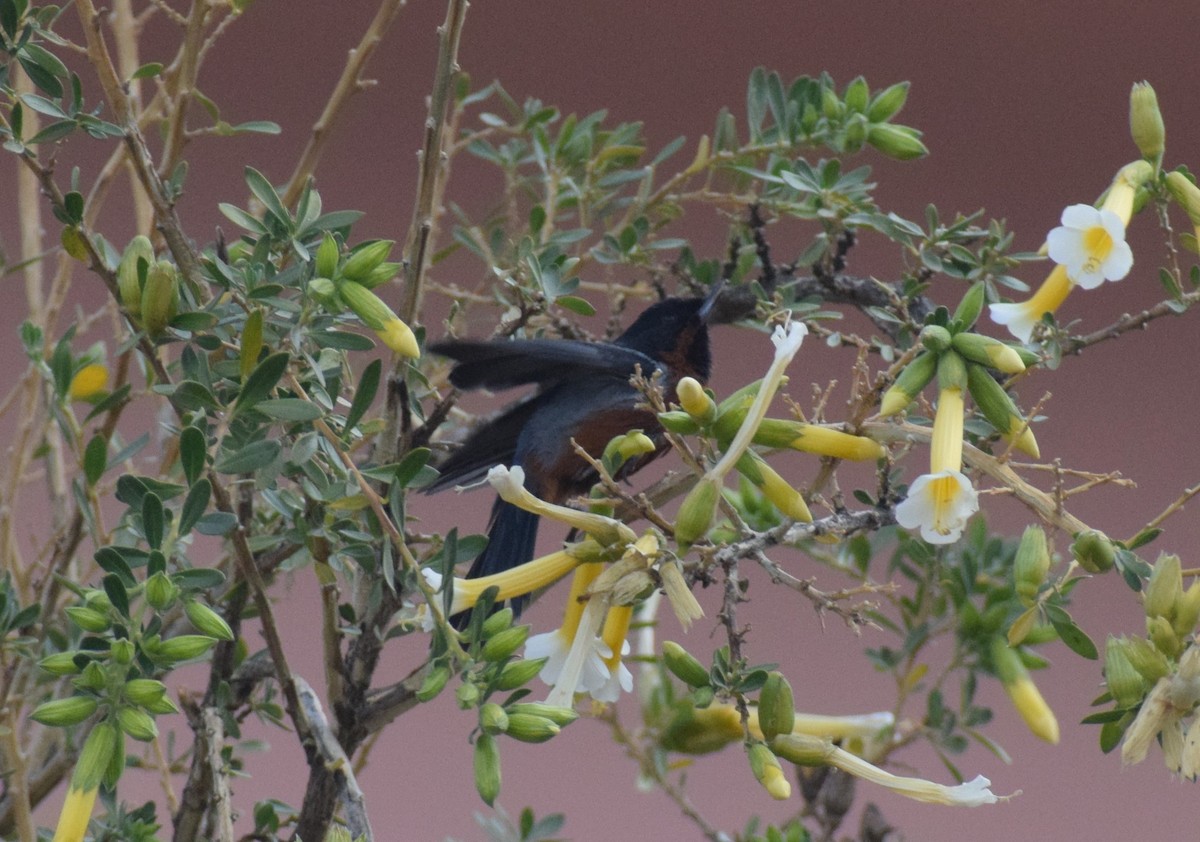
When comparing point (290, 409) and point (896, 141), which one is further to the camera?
point (896, 141)

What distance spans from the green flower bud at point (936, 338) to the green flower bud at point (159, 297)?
381 mm

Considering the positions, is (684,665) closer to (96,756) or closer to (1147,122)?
(96,756)

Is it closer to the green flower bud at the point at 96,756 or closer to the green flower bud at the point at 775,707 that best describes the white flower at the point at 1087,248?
the green flower bud at the point at 775,707

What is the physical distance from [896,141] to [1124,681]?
0.47 meters

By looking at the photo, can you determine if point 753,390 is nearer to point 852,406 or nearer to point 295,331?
point 852,406

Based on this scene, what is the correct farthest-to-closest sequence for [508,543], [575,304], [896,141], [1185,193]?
1. [508,543]
2. [896,141]
3. [575,304]
4. [1185,193]

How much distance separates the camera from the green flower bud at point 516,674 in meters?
0.61

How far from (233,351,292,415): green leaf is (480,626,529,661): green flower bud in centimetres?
17

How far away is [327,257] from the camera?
65 centimetres

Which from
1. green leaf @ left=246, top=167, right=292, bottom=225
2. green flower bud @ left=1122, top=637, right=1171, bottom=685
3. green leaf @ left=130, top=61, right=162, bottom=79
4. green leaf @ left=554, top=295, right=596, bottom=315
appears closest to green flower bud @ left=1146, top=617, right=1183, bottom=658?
green flower bud @ left=1122, top=637, right=1171, bottom=685

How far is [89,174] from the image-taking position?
1.76 m

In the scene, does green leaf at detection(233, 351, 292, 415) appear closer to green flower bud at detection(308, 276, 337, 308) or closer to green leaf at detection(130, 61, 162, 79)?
green flower bud at detection(308, 276, 337, 308)

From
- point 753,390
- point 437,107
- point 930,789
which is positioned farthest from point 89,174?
point 930,789

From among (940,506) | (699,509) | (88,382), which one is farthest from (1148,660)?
(88,382)
